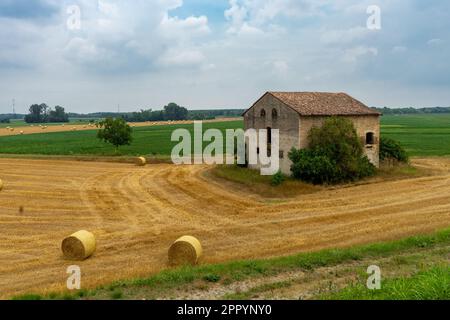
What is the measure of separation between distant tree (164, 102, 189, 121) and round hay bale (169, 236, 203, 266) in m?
168

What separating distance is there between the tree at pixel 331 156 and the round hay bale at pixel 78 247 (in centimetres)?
1574

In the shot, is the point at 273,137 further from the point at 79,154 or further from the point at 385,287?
the point at 79,154

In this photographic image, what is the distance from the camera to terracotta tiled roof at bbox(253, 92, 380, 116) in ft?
100

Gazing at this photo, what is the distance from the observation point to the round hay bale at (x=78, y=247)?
15.7 metres

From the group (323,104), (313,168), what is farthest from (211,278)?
(323,104)

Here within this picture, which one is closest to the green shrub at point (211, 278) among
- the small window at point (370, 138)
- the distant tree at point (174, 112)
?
the small window at point (370, 138)

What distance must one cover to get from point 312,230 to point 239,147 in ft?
56.6

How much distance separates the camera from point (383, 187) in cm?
2783

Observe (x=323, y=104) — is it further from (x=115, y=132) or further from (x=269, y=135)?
(x=115, y=132)

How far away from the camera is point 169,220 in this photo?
21.2 m

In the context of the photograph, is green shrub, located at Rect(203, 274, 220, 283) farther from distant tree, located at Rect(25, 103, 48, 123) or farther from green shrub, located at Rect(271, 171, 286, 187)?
distant tree, located at Rect(25, 103, 48, 123)

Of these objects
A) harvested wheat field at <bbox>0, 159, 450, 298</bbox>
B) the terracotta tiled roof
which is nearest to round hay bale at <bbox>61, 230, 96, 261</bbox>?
harvested wheat field at <bbox>0, 159, 450, 298</bbox>

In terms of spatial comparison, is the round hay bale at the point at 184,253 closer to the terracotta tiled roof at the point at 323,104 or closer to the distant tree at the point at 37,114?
the terracotta tiled roof at the point at 323,104
